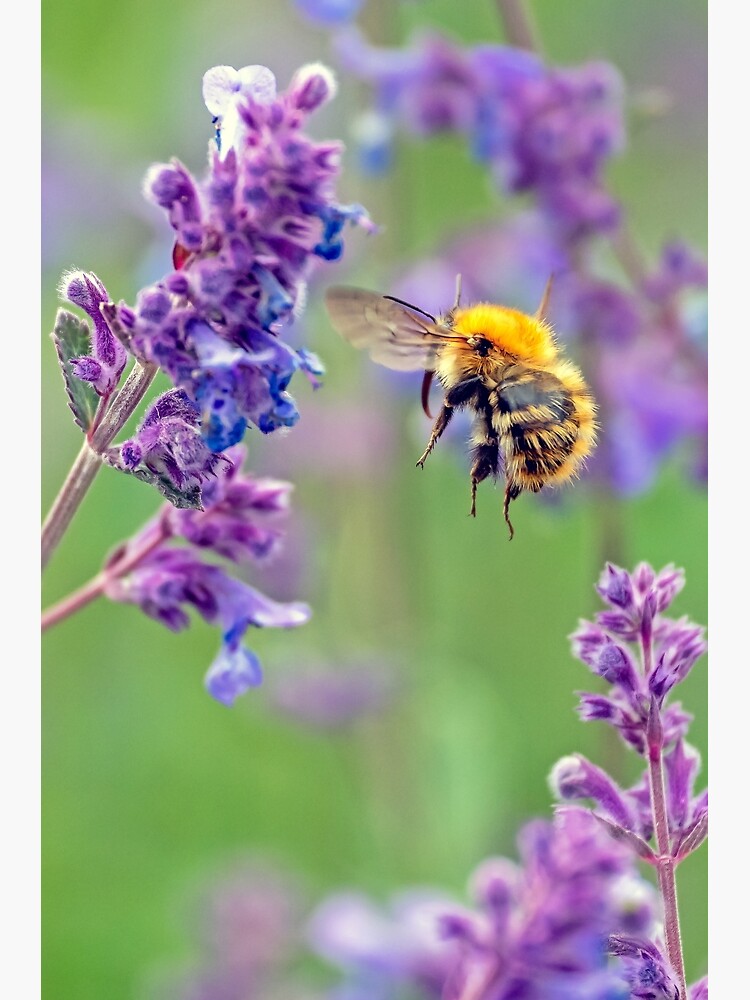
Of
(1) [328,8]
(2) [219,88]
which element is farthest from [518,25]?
(2) [219,88]

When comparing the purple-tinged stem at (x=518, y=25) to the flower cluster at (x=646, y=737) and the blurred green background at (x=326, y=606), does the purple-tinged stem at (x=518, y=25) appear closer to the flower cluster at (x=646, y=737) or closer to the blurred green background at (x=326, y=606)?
the blurred green background at (x=326, y=606)

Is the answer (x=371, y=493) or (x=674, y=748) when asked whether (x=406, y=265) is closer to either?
(x=371, y=493)

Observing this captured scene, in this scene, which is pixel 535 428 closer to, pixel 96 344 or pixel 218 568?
pixel 218 568

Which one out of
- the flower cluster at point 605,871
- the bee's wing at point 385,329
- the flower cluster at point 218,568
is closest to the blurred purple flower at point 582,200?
the bee's wing at point 385,329
